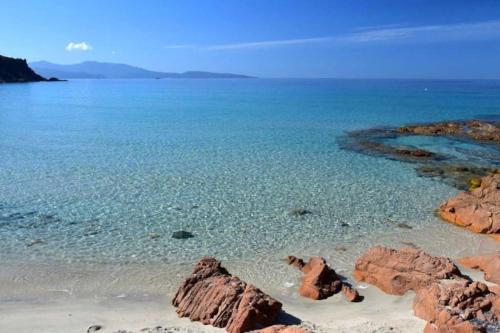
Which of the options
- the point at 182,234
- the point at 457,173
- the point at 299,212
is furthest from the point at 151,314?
the point at 457,173

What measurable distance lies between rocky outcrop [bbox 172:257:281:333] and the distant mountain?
15983 centimetres

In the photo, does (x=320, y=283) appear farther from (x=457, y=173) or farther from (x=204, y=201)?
(x=457, y=173)

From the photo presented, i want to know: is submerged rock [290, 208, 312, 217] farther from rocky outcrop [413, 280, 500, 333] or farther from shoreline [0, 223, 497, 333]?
rocky outcrop [413, 280, 500, 333]

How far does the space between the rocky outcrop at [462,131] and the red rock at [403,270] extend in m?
28.8

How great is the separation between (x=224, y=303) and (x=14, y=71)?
173682mm

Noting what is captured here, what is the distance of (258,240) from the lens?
13992 mm

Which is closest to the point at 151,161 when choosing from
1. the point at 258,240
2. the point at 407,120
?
the point at 258,240

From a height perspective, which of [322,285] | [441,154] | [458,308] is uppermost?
[441,154]

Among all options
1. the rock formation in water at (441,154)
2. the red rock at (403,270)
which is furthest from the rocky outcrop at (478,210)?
the red rock at (403,270)

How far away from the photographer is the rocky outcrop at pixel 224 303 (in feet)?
27.0

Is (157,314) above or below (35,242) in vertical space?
below

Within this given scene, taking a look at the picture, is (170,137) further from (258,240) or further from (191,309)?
(191,309)

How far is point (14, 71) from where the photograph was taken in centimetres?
15725

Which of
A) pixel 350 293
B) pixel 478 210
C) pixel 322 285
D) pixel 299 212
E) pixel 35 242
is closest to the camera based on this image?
pixel 350 293
